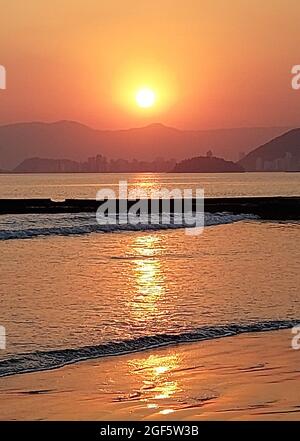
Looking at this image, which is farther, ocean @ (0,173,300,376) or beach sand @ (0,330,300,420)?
ocean @ (0,173,300,376)

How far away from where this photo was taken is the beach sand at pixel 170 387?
23.9 ft

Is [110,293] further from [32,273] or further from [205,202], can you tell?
[205,202]

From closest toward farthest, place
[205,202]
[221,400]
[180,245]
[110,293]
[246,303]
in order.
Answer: [221,400] < [246,303] < [110,293] < [180,245] < [205,202]

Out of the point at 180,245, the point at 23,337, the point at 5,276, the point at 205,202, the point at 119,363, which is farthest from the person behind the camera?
the point at 205,202

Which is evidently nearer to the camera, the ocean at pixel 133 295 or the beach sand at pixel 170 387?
the beach sand at pixel 170 387

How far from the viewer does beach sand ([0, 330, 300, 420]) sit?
728 centimetres

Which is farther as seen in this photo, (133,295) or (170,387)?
(133,295)

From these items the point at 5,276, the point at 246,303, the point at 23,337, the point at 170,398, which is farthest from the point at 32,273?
the point at 170,398

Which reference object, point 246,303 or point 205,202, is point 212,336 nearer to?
point 246,303

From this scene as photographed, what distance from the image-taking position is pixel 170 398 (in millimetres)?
7785

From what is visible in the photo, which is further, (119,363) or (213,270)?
(213,270)

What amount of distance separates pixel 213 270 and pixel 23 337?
8.77 m

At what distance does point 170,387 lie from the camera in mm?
8227

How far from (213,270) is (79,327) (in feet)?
25.6
